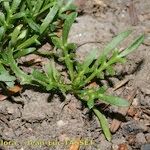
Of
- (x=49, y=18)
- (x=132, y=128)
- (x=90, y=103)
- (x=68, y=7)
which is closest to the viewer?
(x=90, y=103)

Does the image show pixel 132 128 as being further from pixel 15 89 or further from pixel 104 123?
pixel 15 89

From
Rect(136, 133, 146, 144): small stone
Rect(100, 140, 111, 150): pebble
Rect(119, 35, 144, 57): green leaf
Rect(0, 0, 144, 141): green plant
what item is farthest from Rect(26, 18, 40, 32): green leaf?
Rect(136, 133, 146, 144): small stone

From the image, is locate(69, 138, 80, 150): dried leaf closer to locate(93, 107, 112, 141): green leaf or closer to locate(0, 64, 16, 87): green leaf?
locate(93, 107, 112, 141): green leaf

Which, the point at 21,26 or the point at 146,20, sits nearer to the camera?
the point at 21,26

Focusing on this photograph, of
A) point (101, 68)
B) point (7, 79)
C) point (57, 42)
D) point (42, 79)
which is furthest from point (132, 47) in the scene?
point (7, 79)

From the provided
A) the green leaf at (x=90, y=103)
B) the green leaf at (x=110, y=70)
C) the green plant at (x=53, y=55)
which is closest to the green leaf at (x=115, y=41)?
the green plant at (x=53, y=55)

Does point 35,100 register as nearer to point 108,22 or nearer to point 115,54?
point 115,54

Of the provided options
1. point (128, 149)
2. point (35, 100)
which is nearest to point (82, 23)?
point (35, 100)
